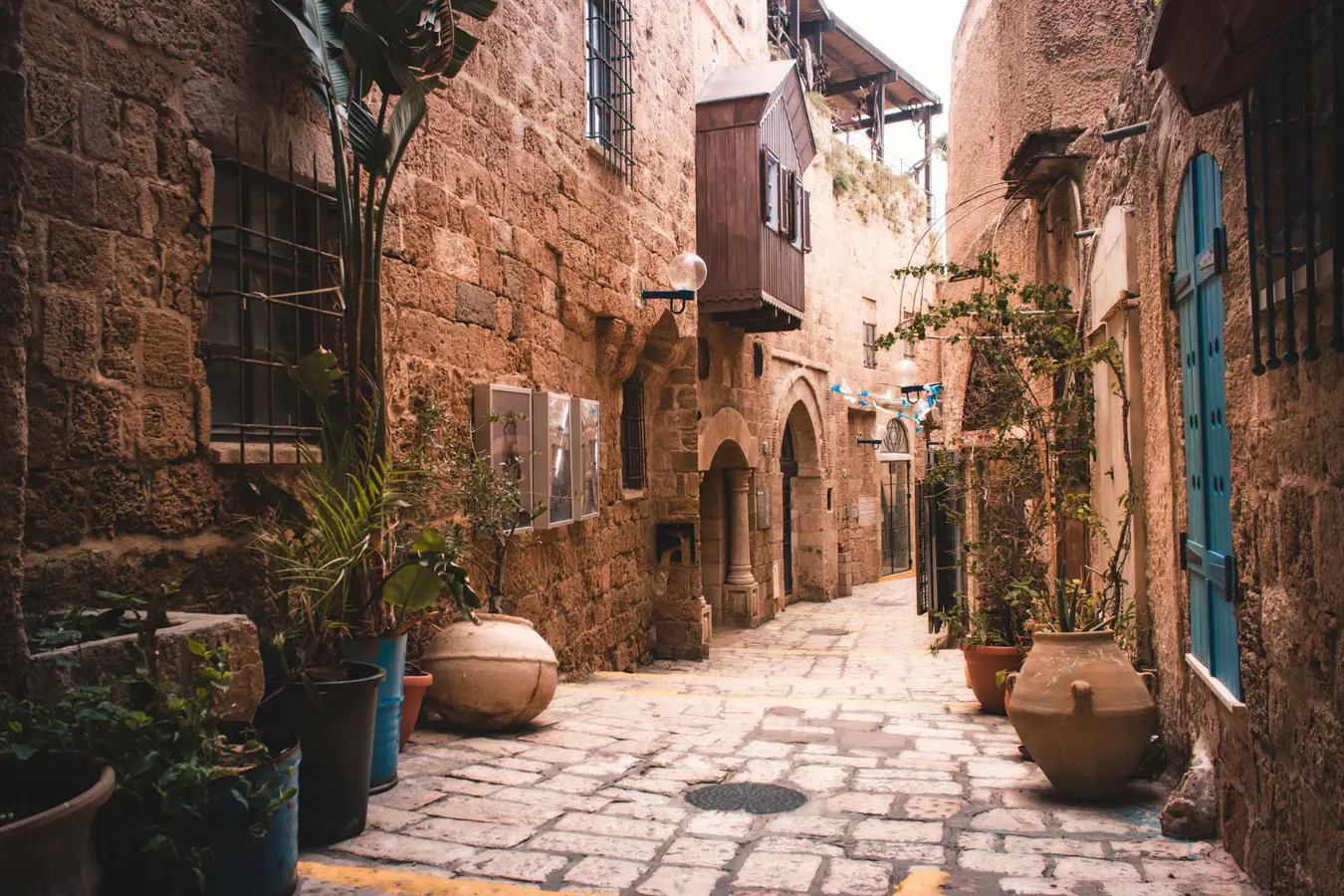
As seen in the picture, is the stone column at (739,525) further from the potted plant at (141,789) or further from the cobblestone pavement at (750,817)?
the potted plant at (141,789)

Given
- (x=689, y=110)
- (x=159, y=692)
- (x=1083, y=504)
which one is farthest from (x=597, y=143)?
(x=159, y=692)

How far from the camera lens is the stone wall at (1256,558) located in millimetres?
2449

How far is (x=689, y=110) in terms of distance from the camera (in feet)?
33.6

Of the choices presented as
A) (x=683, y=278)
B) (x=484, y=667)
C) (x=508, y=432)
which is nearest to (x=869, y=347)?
(x=683, y=278)

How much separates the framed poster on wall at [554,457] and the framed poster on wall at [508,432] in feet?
0.28

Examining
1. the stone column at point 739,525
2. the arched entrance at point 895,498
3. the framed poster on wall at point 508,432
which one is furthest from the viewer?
the arched entrance at point 895,498

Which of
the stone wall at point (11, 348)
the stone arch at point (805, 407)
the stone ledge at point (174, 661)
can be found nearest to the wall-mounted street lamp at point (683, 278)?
the stone ledge at point (174, 661)

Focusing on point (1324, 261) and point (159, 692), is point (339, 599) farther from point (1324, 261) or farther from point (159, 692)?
point (1324, 261)

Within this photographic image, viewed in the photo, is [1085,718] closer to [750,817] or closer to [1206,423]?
[1206,423]

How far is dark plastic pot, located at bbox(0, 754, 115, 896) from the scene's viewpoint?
1.80 metres

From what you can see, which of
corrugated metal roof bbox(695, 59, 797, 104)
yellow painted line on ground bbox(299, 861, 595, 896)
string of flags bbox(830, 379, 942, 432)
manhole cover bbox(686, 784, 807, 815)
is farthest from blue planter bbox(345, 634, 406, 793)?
corrugated metal roof bbox(695, 59, 797, 104)

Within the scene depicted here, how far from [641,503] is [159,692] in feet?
22.3

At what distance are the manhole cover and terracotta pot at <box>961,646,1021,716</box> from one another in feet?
7.06

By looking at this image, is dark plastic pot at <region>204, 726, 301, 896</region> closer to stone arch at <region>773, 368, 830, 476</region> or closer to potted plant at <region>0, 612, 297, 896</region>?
potted plant at <region>0, 612, 297, 896</region>
